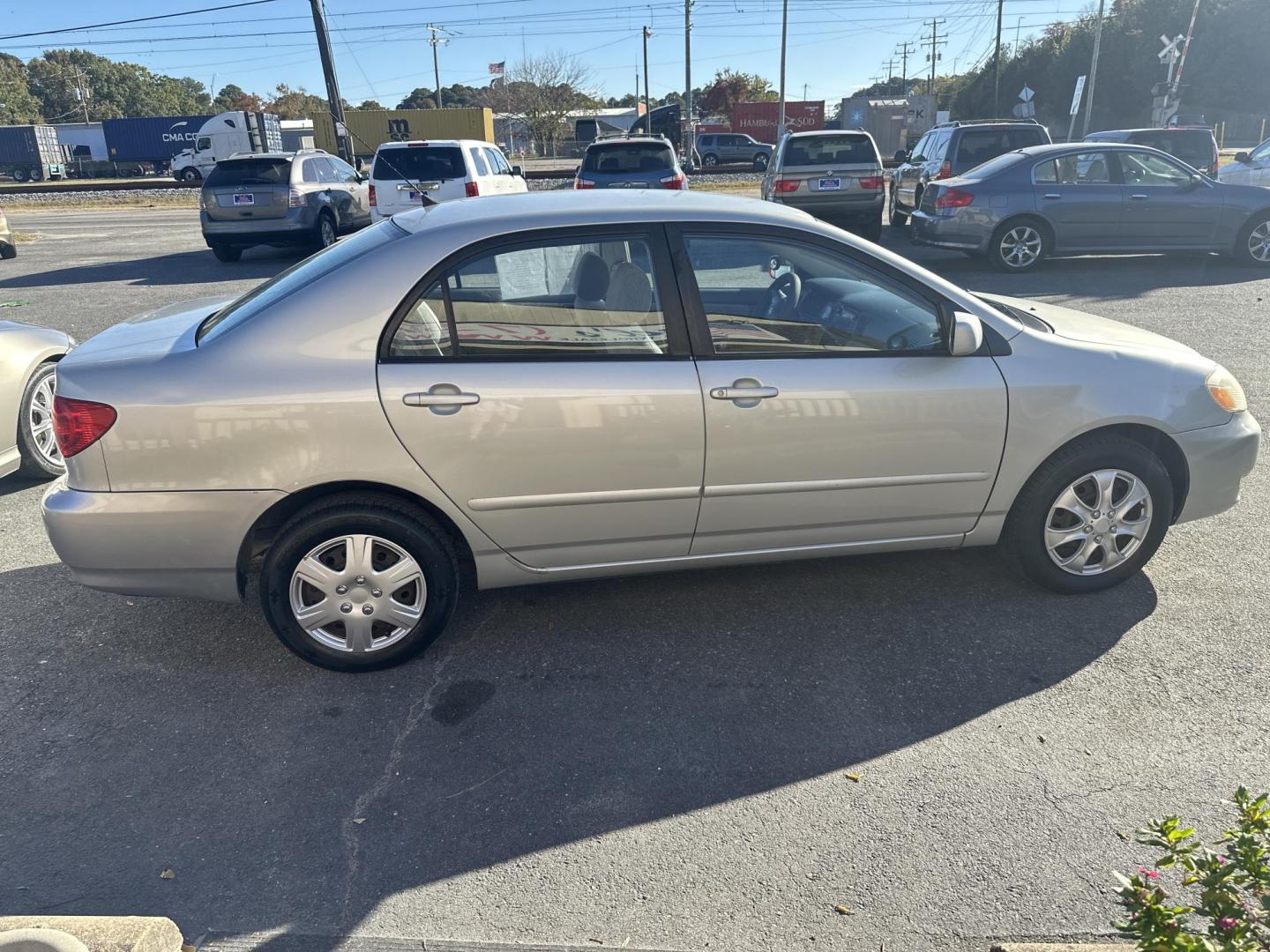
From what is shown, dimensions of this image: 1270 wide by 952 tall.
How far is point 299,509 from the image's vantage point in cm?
338

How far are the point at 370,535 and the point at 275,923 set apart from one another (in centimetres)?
135

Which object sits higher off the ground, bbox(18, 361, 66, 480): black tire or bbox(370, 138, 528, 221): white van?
bbox(370, 138, 528, 221): white van

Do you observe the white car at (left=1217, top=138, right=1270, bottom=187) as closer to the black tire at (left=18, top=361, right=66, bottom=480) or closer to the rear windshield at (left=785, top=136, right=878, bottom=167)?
the rear windshield at (left=785, top=136, right=878, bottom=167)

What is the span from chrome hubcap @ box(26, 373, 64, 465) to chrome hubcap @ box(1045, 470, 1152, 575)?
210 inches

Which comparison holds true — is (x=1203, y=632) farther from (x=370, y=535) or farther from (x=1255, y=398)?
(x=1255, y=398)

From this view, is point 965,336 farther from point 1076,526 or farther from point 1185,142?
point 1185,142

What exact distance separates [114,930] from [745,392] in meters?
2.49

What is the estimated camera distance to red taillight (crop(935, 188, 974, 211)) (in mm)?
11859

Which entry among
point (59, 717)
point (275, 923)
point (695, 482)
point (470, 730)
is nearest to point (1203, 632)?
point (695, 482)

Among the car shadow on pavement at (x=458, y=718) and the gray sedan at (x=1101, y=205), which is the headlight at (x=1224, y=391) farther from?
the gray sedan at (x=1101, y=205)

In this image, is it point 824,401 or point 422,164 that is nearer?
point 824,401

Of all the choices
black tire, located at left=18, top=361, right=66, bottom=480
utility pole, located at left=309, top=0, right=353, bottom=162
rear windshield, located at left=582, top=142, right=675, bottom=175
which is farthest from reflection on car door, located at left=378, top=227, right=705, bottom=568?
utility pole, located at left=309, top=0, right=353, bottom=162

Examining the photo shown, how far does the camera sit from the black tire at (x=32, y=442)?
529 centimetres

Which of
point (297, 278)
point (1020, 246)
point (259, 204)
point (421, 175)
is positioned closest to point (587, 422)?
point (297, 278)
